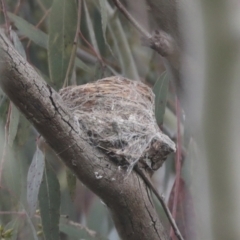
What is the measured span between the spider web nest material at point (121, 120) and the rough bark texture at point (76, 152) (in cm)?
6

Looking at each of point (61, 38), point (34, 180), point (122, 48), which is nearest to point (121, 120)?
point (34, 180)

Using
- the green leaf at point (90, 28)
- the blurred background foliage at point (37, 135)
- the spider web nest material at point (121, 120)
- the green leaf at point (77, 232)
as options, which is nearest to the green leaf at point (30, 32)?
the blurred background foliage at point (37, 135)

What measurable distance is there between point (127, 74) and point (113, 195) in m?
1.59

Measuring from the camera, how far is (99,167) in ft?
4.00

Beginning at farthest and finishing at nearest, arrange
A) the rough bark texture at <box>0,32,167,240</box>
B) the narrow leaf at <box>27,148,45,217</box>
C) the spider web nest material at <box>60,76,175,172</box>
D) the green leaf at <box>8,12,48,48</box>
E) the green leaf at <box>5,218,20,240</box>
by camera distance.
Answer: the green leaf at <box>8,12,48,48</box>
the green leaf at <box>5,218,20,240</box>
the narrow leaf at <box>27,148,45,217</box>
the spider web nest material at <box>60,76,175,172</box>
the rough bark texture at <box>0,32,167,240</box>

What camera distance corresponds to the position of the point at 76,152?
1.19 meters

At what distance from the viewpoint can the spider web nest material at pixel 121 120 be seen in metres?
1.37

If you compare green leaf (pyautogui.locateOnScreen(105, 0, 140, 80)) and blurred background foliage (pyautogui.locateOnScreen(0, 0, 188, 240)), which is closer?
blurred background foliage (pyautogui.locateOnScreen(0, 0, 188, 240))

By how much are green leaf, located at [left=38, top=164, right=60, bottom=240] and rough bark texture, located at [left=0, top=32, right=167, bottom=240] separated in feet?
1.33

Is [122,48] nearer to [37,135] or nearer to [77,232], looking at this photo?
[37,135]

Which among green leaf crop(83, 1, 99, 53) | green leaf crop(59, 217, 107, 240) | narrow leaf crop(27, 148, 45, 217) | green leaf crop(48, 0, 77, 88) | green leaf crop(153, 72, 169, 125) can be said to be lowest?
green leaf crop(59, 217, 107, 240)

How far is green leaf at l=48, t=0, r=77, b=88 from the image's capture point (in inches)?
73.0

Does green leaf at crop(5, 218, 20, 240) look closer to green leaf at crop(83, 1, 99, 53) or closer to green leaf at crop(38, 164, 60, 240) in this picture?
green leaf at crop(38, 164, 60, 240)

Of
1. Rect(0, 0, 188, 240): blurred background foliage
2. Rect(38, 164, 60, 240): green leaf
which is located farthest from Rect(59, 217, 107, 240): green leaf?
Rect(38, 164, 60, 240): green leaf
